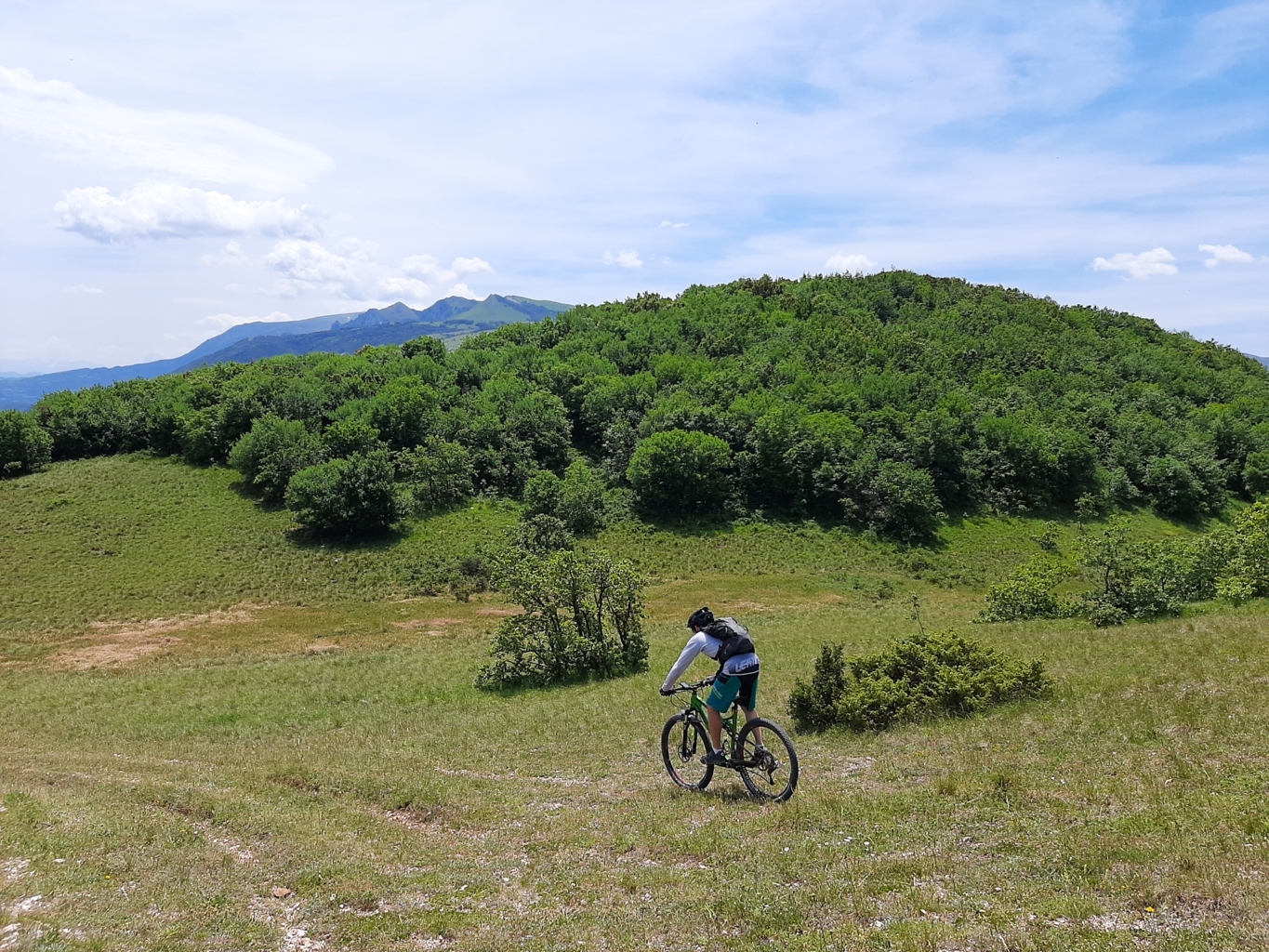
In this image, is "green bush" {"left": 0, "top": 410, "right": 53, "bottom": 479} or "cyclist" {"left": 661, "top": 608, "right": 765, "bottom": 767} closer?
"cyclist" {"left": 661, "top": 608, "right": 765, "bottom": 767}

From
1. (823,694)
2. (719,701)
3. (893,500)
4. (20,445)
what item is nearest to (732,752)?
(719,701)

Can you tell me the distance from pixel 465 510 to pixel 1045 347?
275 feet

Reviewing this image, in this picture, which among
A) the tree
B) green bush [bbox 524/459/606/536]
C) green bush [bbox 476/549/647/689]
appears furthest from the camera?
the tree

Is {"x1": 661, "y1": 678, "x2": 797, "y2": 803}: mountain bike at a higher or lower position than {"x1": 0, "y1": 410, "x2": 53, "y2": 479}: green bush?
lower

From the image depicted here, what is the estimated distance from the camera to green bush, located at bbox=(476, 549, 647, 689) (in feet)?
86.9

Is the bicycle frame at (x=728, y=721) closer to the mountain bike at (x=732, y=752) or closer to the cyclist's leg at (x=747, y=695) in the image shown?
the mountain bike at (x=732, y=752)

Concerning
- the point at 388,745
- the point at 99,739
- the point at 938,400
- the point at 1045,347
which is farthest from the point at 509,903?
the point at 1045,347

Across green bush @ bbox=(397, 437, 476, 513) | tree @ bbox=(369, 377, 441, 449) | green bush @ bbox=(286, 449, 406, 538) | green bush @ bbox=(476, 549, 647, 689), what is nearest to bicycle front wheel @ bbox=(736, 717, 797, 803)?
green bush @ bbox=(476, 549, 647, 689)

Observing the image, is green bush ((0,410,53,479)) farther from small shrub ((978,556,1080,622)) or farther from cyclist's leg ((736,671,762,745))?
cyclist's leg ((736,671,762,745))

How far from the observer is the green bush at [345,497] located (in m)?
61.8

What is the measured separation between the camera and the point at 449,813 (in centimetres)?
1085

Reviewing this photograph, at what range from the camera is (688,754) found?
10875 mm

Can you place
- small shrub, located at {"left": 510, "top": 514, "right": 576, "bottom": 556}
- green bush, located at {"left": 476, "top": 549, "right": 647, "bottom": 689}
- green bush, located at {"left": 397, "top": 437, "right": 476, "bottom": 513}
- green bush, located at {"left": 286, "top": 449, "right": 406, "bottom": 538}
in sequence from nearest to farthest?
green bush, located at {"left": 476, "top": 549, "right": 647, "bottom": 689}
small shrub, located at {"left": 510, "top": 514, "right": 576, "bottom": 556}
green bush, located at {"left": 286, "top": 449, "right": 406, "bottom": 538}
green bush, located at {"left": 397, "top": 437, "right": 476, "bottom": 513}

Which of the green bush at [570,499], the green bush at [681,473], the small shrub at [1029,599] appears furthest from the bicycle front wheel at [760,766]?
the green bush at [681,473]
